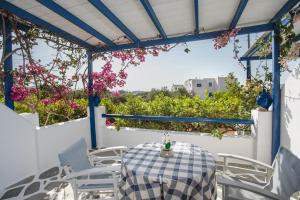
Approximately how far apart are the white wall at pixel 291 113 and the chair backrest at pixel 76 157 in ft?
10.7

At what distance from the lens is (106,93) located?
18.0ft

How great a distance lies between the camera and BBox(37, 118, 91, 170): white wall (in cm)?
399

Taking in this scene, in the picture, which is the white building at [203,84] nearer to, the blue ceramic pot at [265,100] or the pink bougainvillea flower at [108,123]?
the pink bougainvillea flower at [108,123]

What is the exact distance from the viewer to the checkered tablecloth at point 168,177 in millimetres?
1907

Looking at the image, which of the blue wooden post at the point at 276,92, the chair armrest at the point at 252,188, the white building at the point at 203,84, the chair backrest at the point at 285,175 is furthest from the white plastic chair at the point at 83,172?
the white building at the point at 203,84

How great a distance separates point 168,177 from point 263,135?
2.87 m

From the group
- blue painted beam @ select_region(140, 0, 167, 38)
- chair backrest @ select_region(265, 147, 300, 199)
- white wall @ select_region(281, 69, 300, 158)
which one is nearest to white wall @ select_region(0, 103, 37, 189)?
blue painted beam @ select_region(140, 0, 167, 38)

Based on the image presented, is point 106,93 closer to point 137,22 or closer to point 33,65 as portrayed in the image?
point 33,65

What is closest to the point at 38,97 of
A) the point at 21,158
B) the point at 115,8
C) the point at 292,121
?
the point at 21,158

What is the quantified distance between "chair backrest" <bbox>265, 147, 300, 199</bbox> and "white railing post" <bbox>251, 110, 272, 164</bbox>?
1660 millimetres

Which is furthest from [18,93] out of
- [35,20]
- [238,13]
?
[238,13]

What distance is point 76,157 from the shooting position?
8.71 feet

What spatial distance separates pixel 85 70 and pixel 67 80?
0.57m

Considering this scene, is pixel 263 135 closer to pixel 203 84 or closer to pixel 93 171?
pixel 93 171
